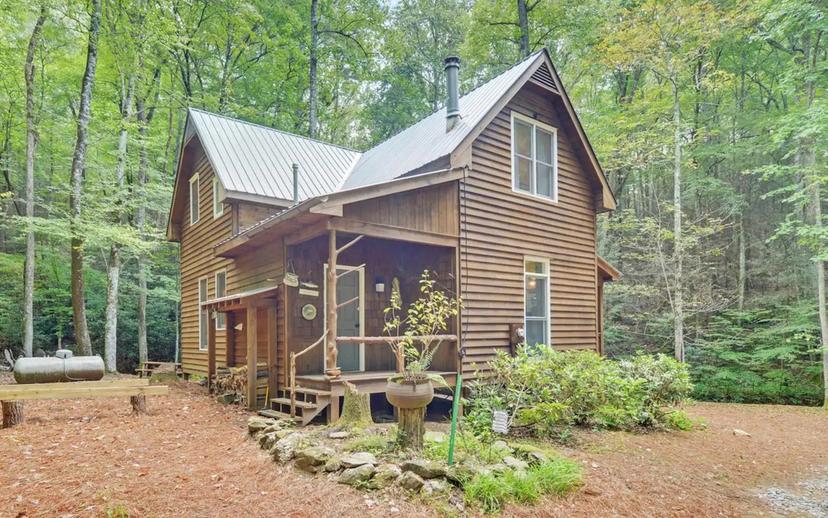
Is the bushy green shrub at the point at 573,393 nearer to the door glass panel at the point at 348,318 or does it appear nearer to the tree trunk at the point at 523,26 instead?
the door glass panel at the point at 348,318

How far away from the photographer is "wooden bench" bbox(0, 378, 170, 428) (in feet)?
21.1

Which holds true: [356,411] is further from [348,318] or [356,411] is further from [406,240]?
[348,318]

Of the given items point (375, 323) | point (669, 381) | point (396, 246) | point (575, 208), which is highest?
point (575, 208)

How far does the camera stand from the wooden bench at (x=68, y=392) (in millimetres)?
6426

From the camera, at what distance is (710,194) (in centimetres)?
1700

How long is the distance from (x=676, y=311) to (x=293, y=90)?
17.2m

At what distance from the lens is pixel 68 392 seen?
684cm

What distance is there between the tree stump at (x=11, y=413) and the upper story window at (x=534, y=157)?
8530 millimetres

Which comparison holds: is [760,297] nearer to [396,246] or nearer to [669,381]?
[669,381]

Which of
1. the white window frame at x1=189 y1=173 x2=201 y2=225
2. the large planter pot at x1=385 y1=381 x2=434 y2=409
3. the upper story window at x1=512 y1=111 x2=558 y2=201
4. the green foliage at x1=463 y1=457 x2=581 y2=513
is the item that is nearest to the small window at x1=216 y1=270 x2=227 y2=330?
the white window frame at x1=189 y1=173 x2=201 y2=225

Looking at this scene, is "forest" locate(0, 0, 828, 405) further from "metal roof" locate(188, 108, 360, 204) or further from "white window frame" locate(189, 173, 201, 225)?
"metal roof" locate(188, 108, 360, 204)

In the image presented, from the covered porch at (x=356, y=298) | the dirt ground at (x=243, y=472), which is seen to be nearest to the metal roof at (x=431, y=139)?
the covered porch at (x=356, y=298)

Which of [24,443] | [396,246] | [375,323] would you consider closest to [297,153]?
[396,246]

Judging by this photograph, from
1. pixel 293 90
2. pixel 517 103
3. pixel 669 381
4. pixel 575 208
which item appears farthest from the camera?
pixel 293 90
